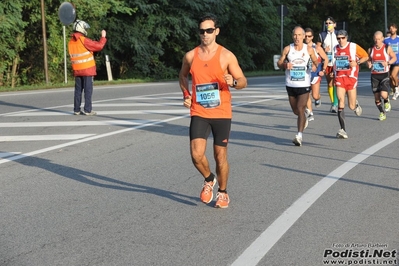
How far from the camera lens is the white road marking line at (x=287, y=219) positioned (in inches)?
241

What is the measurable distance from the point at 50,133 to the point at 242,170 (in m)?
4.97

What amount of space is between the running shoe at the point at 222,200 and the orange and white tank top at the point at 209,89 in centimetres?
75

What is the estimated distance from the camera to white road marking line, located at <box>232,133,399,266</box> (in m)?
6.11

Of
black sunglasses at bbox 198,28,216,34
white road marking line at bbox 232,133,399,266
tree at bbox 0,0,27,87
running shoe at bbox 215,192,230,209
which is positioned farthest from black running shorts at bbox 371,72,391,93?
tree at bbox 0,0,27,87

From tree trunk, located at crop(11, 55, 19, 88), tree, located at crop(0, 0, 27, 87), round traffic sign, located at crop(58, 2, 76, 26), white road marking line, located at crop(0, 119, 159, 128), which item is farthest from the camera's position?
tree trunk, located at crop(11, 55, 19, 88)

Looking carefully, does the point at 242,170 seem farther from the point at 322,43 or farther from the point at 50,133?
the point at 322,43

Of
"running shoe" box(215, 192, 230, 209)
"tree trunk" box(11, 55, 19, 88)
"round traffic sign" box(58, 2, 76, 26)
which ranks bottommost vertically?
"running shoe" box(215, 192, 230, 209)

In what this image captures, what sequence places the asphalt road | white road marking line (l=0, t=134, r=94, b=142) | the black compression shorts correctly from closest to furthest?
the asphalt road, the black compression shorts, white road marking line (l=0, t=134, r=94, b=142)

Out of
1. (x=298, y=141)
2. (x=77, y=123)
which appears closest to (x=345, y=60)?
(x=298, y=141)

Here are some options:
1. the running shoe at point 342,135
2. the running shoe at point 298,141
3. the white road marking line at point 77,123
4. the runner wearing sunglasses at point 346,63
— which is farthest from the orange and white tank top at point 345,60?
the white road marking line at point 77,123

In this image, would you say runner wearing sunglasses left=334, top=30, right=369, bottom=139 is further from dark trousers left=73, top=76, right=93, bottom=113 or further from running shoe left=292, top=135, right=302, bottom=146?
dark trousers left=73, top=76, right=93, bottom=113

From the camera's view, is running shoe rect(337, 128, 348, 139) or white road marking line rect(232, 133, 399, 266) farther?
running shoe rect(337, 128, 348, 139)

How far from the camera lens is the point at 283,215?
7.49 m

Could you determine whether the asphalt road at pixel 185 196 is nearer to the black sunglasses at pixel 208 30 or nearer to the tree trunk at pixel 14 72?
the black sunglasses at pixel 208 30
